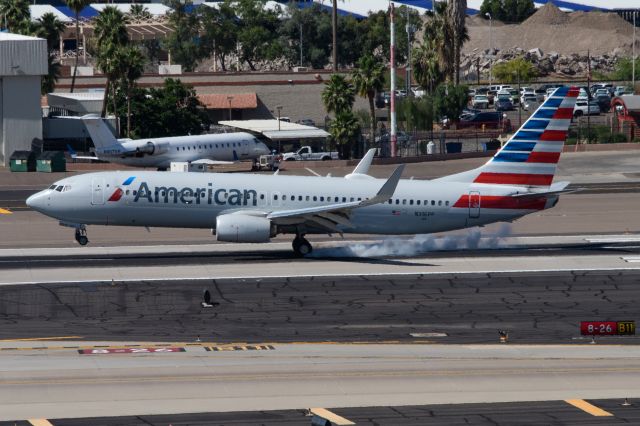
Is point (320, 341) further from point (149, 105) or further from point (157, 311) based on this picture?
point (149, 105)

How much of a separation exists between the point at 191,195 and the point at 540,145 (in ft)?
49.1

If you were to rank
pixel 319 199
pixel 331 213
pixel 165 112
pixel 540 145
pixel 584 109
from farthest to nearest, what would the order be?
pixel 584 109 → pixel 165 112 → pixel 540 145 → pixel 319 199 → pixel 331 213

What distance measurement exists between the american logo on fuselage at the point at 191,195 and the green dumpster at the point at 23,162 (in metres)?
44.0

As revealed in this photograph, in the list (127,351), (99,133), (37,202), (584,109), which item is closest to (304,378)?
(127,351)

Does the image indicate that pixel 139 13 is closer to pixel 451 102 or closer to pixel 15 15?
pixel 15 15

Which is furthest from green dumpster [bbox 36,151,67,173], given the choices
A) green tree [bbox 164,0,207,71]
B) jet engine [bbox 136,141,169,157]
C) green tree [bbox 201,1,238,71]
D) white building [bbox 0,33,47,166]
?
green tree [bbox 164,0,207,71]

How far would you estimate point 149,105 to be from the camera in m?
106

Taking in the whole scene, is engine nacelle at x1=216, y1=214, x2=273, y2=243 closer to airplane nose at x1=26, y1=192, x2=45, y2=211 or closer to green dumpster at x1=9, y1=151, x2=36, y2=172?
airplane nose at x1=26, y1=192, x2=45, y2=211

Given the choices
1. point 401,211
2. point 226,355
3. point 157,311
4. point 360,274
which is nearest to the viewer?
point 226,355

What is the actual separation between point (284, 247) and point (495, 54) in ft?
483

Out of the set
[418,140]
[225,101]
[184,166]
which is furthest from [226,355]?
[225,101]

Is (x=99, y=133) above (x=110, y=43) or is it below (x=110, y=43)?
below

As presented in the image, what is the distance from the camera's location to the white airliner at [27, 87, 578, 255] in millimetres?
47844

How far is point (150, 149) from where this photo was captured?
87812mm
